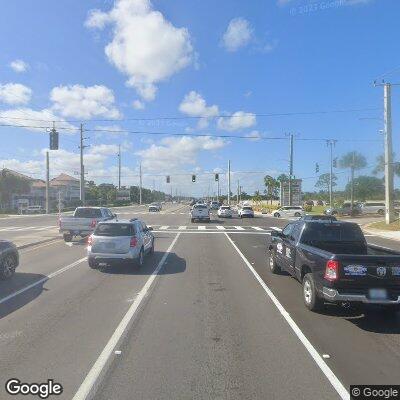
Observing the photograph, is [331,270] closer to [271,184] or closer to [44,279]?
[44,279]

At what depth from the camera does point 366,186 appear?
9525 centimetres

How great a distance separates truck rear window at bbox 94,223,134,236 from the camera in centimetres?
1442

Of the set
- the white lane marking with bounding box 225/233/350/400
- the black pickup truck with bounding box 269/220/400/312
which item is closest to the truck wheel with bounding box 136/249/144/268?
the white lane marking with bounding box 225/233/350/400

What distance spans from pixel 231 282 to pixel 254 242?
40.7 ft

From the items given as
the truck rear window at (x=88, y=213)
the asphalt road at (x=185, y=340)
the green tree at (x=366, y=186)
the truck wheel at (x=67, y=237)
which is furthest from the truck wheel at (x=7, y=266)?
the green tree at (x=366, y=186)

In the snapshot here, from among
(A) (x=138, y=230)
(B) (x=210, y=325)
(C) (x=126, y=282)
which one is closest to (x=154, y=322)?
(B) (x=210, y=325)

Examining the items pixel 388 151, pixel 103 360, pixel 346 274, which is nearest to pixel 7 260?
pixel 103 360

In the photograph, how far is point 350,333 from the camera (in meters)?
7.64

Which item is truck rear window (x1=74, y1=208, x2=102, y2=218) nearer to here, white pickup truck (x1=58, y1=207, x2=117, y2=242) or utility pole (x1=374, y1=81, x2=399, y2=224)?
white pickup truck (x1=58, y1=207, x2=117, y2=242)

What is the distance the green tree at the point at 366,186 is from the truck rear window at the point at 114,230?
85.0 metres

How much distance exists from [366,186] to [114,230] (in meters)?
88.1

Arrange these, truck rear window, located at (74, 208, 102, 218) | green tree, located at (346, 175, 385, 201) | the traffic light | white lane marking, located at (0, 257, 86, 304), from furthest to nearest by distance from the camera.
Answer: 1. green tree, located at (346, 175, 385, 201)
2. the traffic light
3. truck rear window, located at (74, 208, 102, 218)
4. white lane marking, located at (0, 257, 86, 304)

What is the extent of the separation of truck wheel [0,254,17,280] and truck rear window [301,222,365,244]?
24.4 feet

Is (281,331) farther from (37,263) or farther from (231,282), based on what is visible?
(37,263)
